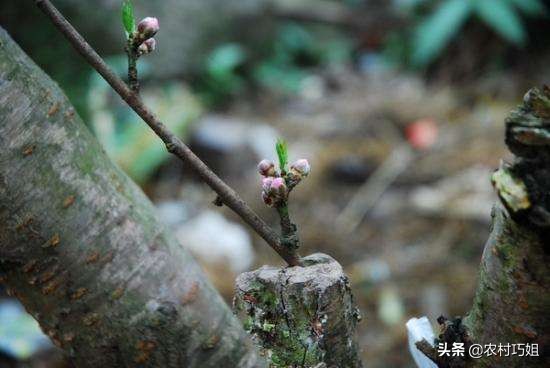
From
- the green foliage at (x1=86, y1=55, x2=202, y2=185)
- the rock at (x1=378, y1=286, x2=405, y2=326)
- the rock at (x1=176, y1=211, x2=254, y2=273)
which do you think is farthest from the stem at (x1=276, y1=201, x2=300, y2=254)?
the green foliage at (x1=86, y1=55, x2=202, y2=185)

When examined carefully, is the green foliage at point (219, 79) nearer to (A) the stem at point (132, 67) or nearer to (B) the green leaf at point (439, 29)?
(B) the green leaf at point (439, 29)

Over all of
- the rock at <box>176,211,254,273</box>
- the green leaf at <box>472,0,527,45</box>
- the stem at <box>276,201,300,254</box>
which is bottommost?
the stem at <box>276,201,300,254</box>

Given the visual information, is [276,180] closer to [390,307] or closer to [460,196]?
[390,307]

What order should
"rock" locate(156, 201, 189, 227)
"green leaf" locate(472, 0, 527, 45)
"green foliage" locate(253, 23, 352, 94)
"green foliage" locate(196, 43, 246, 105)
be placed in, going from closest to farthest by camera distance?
"rock" locate(156, 201, 189, 227), "green leaf" locate(472, 0, 527, 45), "green foliage" locate(196, 43, 246, 105), "green foliage" locate(253, 23, 352, 94)

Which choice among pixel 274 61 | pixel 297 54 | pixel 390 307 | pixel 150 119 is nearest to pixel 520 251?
pixel 150 119

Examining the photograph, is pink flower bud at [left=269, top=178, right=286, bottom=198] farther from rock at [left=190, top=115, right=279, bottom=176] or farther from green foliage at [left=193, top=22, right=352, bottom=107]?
green foliage at [left=193, top=22, right=352, bottom=107]
